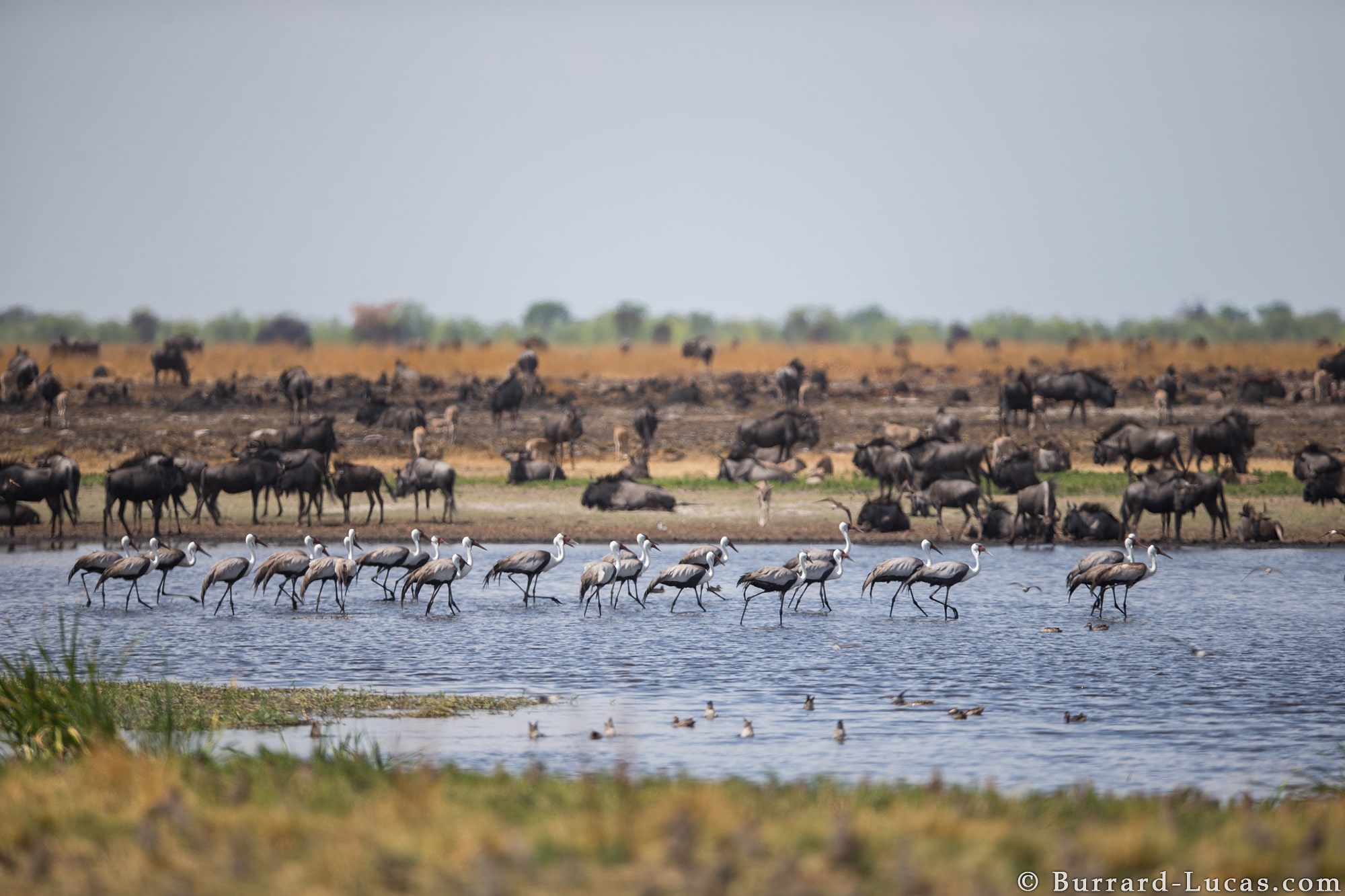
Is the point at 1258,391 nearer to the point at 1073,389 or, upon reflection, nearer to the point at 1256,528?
the point at 1073,389

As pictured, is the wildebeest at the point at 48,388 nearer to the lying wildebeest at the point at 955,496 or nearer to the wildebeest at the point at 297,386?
the wildebeest at the point at 297,386

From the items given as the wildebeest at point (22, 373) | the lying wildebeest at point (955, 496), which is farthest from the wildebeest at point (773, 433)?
the wildebeest at point (22, 373)

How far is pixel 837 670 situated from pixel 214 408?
34228 millimetres

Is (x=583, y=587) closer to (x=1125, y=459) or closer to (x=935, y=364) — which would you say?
(x=1125, y=459)

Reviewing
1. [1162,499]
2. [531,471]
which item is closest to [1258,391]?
[1162,499]

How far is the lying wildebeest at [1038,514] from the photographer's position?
88.1 feet

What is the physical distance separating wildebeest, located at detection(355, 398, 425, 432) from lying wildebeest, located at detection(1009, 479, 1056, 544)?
62.7ft

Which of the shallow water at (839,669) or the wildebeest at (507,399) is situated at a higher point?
the wildebeest at (507,399)

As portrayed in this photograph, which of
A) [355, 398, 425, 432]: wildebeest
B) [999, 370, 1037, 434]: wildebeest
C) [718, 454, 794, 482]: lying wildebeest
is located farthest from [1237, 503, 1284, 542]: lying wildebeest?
[355, 398, 425, 432]: wildebeest

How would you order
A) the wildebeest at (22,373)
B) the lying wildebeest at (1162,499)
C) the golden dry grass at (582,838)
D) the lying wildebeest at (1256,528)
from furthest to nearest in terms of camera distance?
the wildebeest at (22,373) → the lying wildebeest at (1162,499) → the lying wildebeest at (1256,528) → the golden dry grass at (582,838)

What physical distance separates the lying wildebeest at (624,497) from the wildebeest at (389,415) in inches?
444

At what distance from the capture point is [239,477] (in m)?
29.0

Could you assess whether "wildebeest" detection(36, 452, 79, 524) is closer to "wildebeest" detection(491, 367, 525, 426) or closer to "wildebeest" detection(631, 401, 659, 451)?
"wildebeest" detection(631, 401, 659, 451)

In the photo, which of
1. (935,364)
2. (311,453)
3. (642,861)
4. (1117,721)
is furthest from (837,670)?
(935,364)
